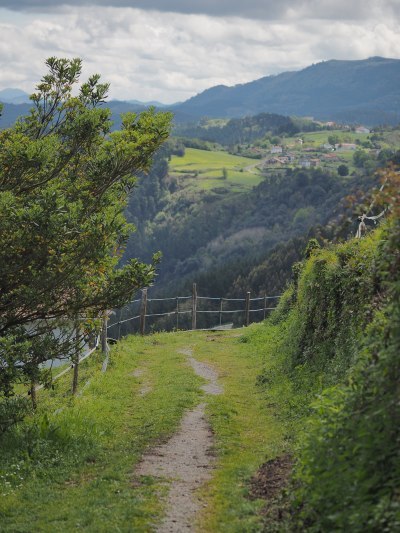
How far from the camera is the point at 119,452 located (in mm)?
12062

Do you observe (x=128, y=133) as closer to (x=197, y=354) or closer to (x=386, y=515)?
(x=386, y=515)

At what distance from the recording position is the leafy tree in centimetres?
1228

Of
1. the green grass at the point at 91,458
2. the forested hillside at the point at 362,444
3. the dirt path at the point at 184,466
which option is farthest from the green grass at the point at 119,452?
the forested hillside at the point at 362,444

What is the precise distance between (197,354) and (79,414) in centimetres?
1042

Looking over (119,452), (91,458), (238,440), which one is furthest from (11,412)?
(238,440)

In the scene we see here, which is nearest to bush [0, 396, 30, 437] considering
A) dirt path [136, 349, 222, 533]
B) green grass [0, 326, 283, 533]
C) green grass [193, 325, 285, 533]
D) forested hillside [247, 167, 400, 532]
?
green grass [0, 326, 283, 533]

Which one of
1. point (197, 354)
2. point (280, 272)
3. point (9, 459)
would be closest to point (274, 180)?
point (280, 272)

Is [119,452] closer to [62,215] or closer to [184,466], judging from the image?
[184,466]

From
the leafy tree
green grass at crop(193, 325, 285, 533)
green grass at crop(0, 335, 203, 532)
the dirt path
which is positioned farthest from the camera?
the leafy tree

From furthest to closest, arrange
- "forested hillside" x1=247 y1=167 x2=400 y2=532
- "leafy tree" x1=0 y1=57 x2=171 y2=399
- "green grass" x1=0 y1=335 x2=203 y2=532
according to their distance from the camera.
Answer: "leafy tree" x1=0 y1=57 x2=171 y2=399 < "green grass" x1=0 y1=335 x2=203 y2=532 < "forested hillside" x1=247 y1=167 x2=400 y2=532

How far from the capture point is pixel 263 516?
842cm

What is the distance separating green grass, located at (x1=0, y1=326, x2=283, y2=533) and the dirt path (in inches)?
6.0

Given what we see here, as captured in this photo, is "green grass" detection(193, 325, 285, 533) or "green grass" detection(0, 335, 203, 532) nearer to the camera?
"green grass" detection(193, 325, 285, 533)

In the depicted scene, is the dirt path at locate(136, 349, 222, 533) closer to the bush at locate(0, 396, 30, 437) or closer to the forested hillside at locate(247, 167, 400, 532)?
the forested hillside at locate(247, 167, 400, 532)
